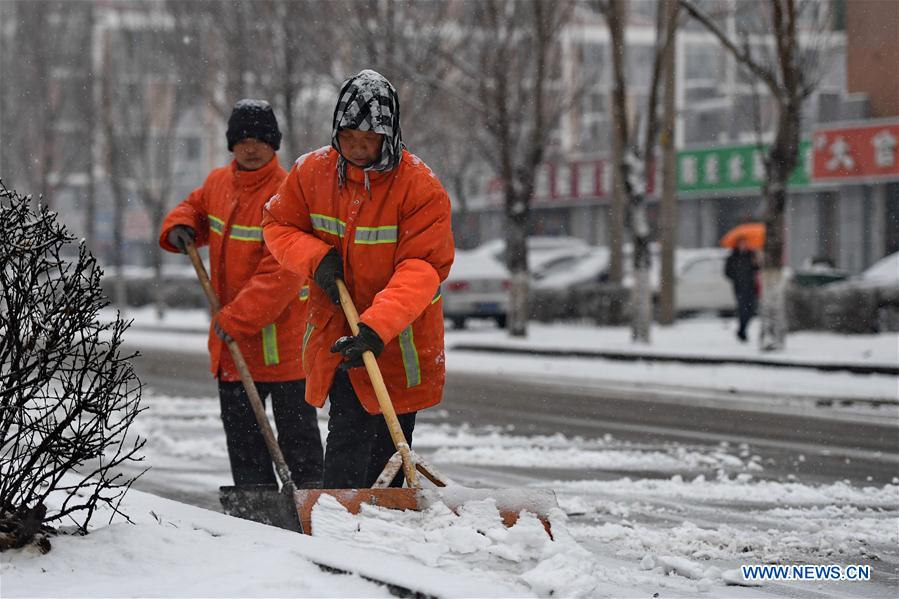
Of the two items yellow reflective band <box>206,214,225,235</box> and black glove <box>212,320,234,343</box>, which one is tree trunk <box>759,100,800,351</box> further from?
black glove <box>212,320,234,343</box>

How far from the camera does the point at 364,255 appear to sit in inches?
193

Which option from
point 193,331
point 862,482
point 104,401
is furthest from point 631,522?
point 193,331

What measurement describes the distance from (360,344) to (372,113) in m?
0.75

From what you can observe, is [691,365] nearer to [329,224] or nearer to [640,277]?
[640,277]

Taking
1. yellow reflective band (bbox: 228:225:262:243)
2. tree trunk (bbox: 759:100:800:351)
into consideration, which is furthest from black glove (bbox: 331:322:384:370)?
tree trunk (bbox: 759:100:800:351)

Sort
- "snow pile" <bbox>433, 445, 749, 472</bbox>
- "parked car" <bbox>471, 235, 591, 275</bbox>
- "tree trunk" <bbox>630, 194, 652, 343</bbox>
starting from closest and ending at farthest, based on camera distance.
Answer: "snow pile" <bbox>433, 445, 749, 472</bbox> → "tree trunk" <bbox>630, 194, 652, 343</bbox> → "parked car" <bbox>471, 235, 591, 275</bbox>

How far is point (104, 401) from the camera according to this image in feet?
14.9

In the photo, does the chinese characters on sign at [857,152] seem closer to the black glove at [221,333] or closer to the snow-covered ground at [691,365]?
the snow-covered ground at [691,365]

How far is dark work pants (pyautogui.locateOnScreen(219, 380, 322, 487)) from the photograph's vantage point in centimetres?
606

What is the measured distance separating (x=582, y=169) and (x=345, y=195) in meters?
39.2

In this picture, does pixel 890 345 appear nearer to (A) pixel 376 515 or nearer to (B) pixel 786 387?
(B) pixel 786 387

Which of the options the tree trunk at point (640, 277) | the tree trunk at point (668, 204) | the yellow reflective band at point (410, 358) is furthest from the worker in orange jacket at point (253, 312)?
the tree trunk at point (668, 204)

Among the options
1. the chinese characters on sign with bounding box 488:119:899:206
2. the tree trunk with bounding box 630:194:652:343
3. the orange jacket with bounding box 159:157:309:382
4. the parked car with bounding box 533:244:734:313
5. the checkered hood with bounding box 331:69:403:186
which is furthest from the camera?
the chinese characters on sign with bounding box 488:119:899:206

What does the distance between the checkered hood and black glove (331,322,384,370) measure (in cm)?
56
